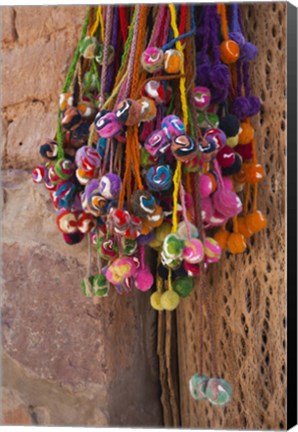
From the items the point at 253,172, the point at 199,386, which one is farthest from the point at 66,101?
the point at 199,386

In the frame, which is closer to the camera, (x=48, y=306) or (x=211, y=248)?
(x=211, y=248)

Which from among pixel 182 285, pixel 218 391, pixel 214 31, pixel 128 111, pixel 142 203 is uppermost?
pixel 214 31

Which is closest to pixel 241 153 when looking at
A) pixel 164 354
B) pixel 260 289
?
pixel 260 289

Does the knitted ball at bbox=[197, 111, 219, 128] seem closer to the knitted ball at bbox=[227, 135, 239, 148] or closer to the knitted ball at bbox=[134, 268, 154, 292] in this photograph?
the knitted ball at bbox=[227, 135, 239, 148]

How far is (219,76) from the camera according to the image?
62 centimetres

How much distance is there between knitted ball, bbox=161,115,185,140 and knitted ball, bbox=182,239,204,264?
0.38 feet

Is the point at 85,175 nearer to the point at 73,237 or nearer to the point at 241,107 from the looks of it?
the point at 73,237

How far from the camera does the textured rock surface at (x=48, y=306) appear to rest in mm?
765

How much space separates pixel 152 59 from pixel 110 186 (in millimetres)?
149

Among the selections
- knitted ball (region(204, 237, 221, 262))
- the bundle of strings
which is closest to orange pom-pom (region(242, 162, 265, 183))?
the bundle of strings

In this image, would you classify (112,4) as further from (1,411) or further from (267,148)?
(1,411)

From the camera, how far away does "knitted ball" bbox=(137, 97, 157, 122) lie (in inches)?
23.1

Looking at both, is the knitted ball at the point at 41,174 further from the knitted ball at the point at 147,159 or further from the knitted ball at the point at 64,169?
the knitted ball at the point at 147,159

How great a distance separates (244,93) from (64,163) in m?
0.24
